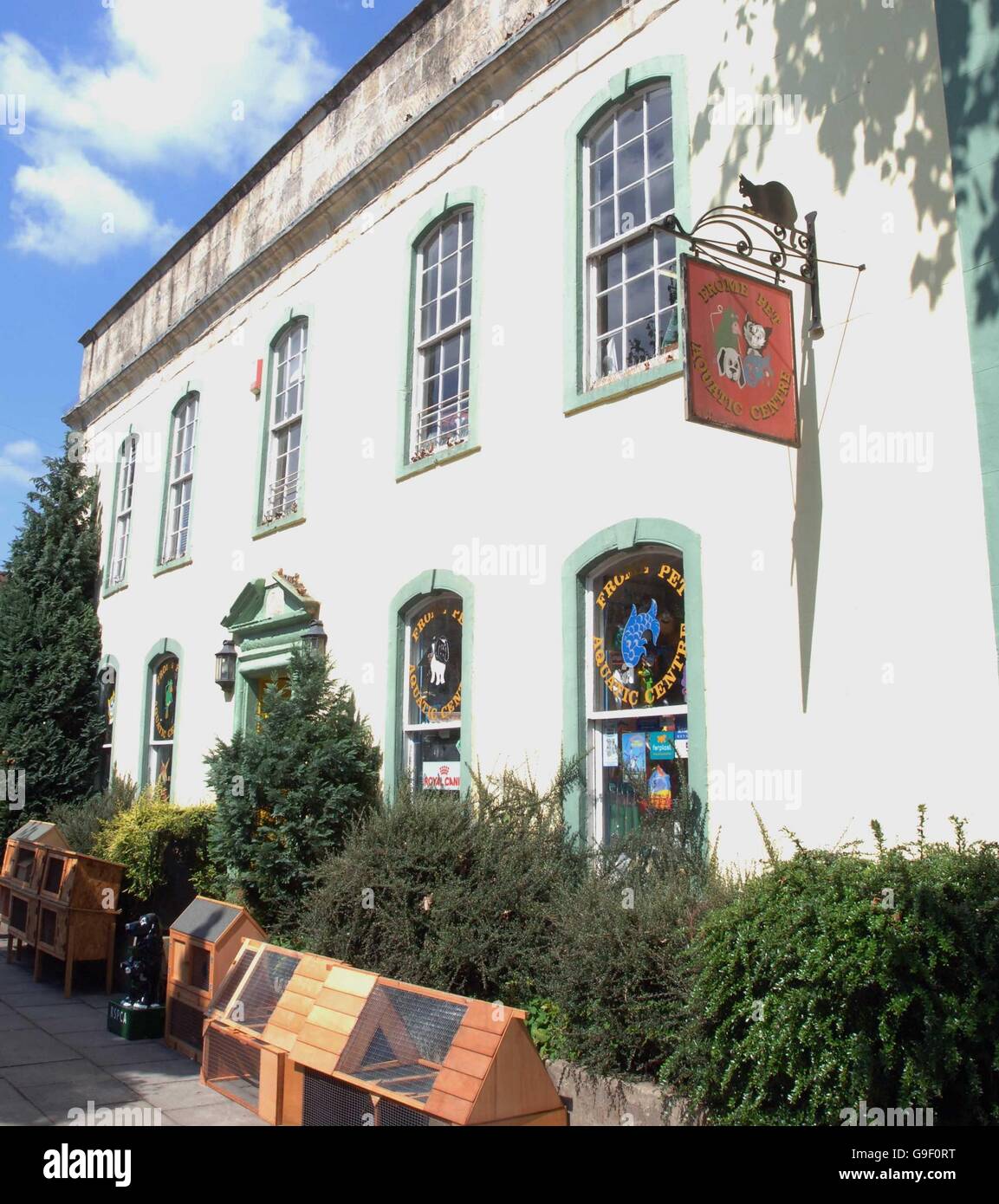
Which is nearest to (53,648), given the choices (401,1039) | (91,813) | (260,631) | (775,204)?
(91,813)

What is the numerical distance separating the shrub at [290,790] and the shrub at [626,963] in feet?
10.3

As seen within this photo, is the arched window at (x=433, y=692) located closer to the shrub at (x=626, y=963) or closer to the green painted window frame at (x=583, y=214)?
the green painted window frame at (x=583, y=214)

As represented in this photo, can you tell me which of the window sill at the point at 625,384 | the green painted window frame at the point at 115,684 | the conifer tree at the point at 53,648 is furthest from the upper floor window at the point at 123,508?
the window sill at the point at 625,384

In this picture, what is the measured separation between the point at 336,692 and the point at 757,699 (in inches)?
191

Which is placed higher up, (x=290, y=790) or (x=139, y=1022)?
(x=290, y=790)

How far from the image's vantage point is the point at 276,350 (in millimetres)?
12844

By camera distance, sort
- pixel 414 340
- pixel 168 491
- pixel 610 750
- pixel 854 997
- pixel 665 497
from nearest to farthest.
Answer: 1. pixel 854 997
2. pixel 665 497
3. pixel 610 750
4. pixel 414 340
5. pixel 168 491

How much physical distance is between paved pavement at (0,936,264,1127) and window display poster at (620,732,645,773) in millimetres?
3205

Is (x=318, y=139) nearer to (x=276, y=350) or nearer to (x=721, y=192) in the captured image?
(x=276, y=350)

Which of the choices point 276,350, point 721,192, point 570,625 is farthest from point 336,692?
point 721,192

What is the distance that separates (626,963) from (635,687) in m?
2.43

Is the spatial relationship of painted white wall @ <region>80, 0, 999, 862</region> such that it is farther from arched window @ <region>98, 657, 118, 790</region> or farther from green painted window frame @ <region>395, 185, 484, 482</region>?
arched window @ <region>98, 657, 118, 790</region>

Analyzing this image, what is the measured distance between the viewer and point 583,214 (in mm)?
8633

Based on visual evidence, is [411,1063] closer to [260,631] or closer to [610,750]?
[610,750]
